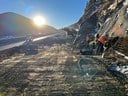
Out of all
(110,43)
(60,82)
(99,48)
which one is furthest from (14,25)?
(60,82)

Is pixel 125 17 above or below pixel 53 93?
above

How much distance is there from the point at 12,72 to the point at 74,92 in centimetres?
592

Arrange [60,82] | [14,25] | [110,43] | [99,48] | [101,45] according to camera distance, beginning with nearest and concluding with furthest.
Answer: [60,82] → [110,43] → [101,45] → [99,48] → [14,25]

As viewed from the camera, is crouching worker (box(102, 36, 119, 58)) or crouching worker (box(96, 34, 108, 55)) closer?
crouching worker (box(102, 36, 119, 58))

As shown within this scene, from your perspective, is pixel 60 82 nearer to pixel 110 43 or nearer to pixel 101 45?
pixel 110 43

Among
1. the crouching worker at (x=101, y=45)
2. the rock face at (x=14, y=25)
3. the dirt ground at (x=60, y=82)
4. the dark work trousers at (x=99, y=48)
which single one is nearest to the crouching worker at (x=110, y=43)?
the crouching worker at (x=101, y=45)

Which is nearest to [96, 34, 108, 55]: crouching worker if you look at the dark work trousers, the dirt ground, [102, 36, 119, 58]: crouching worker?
the dark work trousers

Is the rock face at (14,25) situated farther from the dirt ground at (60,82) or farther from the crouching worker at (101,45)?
the dirt ground at (60,82)

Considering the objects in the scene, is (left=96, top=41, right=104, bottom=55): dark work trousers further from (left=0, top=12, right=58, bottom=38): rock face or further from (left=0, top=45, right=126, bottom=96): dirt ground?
(left=0, top=12, right=58, bottom=38): rock face

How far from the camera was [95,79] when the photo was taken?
1286 centimetres

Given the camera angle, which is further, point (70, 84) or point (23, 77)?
point (23, 77)

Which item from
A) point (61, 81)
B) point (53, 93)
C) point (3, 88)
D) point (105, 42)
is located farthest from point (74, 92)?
point (105, 42)

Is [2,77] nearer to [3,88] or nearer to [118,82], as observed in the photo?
[3,88]

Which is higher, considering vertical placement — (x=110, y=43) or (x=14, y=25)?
(x=14, y=25)
